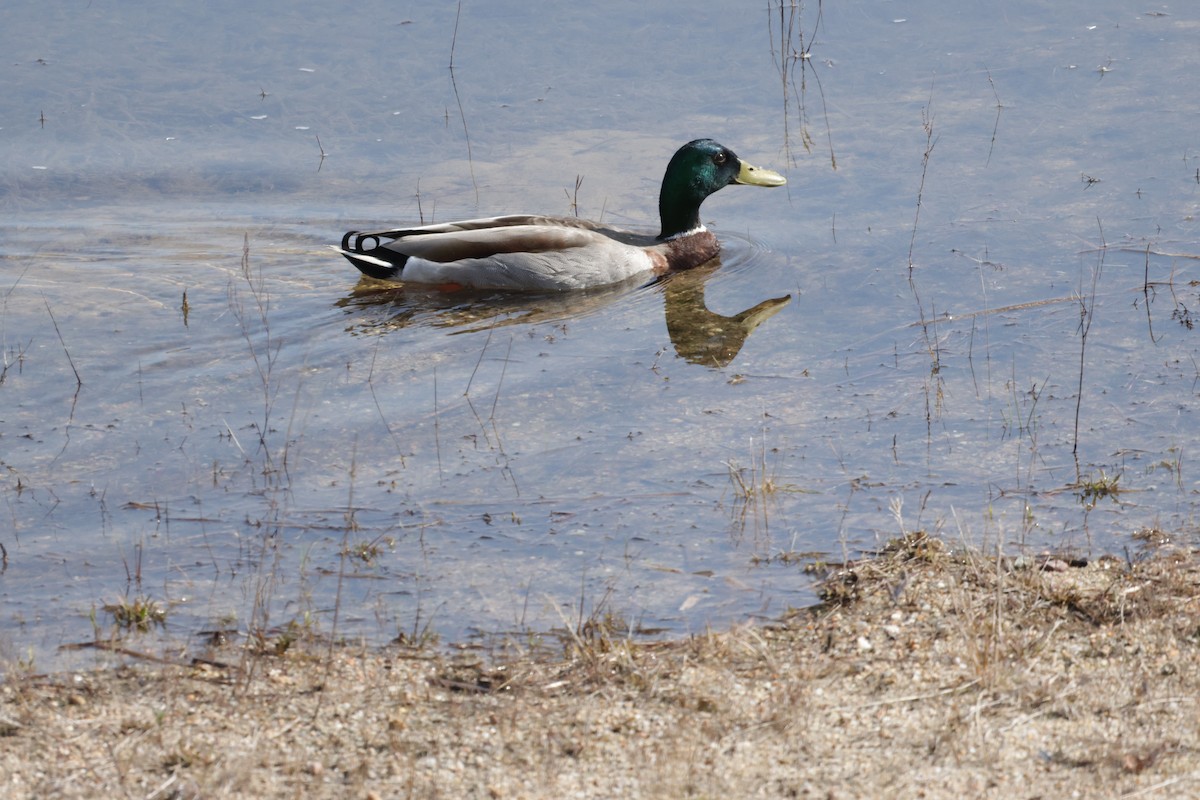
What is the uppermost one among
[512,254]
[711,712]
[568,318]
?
[512,254]

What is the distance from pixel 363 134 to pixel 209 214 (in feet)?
5.33

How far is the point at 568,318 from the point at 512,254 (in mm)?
756

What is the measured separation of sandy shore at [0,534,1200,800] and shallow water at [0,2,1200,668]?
12.7 inches

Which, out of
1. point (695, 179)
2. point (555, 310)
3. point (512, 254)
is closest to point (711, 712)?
point (555, 310)

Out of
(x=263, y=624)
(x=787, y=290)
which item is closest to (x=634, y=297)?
(x=787, y=290)

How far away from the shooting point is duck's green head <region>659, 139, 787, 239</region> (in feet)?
30.8

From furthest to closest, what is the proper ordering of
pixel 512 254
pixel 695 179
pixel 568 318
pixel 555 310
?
pixel 695 179
pixel 512 254
pixel 555 310
pixel 568 318

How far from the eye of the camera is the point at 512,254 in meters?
8.83

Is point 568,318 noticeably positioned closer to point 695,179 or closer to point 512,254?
point 512,254

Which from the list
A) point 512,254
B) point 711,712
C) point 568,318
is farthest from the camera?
point 512,254

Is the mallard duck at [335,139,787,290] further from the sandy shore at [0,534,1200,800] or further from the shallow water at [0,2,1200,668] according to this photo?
the sandy shore at [0,534,1200,800]

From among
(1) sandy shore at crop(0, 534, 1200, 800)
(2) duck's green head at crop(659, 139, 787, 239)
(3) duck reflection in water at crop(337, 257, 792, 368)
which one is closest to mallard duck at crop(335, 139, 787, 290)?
(3) duck reflection in water at crop(337, 257, 792, 368)

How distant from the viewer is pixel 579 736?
3834 millimetres

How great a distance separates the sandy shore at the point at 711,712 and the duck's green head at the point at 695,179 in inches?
204
